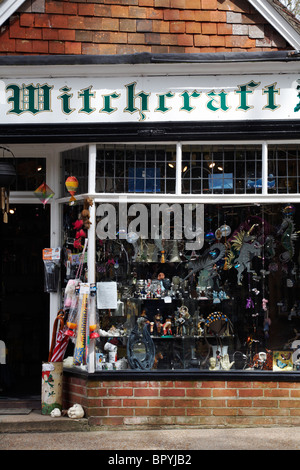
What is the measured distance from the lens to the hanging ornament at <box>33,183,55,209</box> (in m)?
9.02

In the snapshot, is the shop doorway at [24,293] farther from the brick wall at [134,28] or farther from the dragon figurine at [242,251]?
the dragon figurine at [242,251]

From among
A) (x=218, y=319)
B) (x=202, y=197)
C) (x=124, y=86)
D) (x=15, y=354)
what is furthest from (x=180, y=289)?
(x=15, y=354)

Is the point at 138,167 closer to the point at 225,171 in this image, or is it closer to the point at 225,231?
the point at 225,171

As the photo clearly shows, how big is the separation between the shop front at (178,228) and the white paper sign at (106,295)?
0.02 metres

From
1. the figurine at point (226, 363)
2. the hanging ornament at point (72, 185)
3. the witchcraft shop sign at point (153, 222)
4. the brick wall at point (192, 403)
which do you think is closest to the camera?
the brick wall at point (192, 403)

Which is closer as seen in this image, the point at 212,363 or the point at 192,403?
the point at 192,403

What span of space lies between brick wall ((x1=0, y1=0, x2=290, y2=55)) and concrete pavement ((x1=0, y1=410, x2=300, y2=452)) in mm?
4301

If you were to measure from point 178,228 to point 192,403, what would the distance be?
2.03 m

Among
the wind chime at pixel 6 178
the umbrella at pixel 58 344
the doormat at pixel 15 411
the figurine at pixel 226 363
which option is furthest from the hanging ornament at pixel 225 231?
the doormat at pixel 15 411

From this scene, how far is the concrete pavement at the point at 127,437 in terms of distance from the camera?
7328 mm

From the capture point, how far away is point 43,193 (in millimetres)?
9008

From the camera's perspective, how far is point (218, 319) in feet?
28.1

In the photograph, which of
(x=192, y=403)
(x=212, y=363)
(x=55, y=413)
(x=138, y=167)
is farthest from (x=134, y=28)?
(x=55, y=413)

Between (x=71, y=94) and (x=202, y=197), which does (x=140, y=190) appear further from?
(x=71, y=94)
